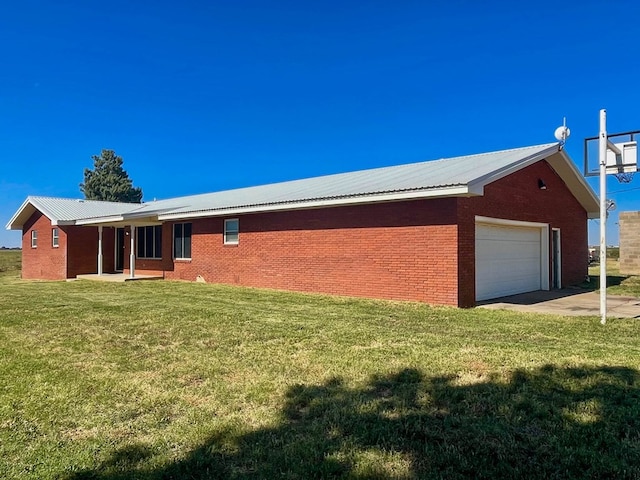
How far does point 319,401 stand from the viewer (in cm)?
437

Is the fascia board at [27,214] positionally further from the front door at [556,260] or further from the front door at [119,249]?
the front door at [556,260]

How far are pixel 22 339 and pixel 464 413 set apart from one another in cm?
652

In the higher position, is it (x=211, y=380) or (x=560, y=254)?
(x=560, y=254)

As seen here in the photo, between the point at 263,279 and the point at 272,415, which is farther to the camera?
the point at 263,279

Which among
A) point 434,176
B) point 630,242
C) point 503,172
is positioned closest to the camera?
point 503,172

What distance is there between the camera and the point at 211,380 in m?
5.06

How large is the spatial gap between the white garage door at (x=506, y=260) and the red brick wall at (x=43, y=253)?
18.5 m

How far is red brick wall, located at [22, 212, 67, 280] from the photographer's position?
22.3m

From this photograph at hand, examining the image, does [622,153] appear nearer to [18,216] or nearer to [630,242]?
[630,242]

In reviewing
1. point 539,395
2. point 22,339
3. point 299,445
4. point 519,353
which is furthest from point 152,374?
point 519,353

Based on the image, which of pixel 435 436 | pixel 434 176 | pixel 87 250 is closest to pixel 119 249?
pixel 87 250

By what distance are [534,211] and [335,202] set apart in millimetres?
6379

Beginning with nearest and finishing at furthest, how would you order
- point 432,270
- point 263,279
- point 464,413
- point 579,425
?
point 579,425
point 464,413
point 432,270
point 263,279

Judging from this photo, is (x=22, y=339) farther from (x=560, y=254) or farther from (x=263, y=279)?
(x=560, y=254)
